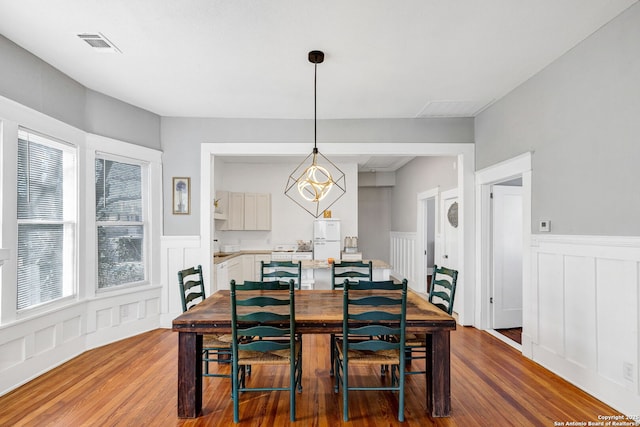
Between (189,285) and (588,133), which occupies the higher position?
(588,133)

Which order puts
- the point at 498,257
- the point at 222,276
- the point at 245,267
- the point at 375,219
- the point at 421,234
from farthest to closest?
the point at 375,219 < the point at 245,267 < the point at 421,234 < the point at 222,276 < the point at 498,257

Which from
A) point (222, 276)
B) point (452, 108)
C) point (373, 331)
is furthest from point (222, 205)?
point (373, 331)

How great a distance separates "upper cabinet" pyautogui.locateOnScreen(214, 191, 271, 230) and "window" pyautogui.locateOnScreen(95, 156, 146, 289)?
264 cm

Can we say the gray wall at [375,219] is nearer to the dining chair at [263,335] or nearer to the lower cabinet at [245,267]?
the lower cabinet at [245,267]

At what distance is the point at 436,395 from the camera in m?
2.49

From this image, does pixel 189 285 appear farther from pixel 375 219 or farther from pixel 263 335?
pixel 375 219

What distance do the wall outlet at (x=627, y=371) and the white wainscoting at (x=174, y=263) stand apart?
4.31 m

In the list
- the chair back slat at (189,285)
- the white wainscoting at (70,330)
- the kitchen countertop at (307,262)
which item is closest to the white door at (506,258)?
the kitchen countertop at (307,262)

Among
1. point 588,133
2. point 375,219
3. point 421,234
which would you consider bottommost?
point 421,234

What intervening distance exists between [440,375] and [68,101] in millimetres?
4224

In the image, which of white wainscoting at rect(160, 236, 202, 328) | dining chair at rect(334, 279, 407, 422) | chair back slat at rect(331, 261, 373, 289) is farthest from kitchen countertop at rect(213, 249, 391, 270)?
dining chair at rect(334, 279, 407, 422)

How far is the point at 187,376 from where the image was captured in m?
2.46

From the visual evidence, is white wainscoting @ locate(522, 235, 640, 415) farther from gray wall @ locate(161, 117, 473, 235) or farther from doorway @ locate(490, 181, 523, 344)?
gray wall @ locate(161, 117, 473, 235)

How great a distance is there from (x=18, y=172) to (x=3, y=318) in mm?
1202
